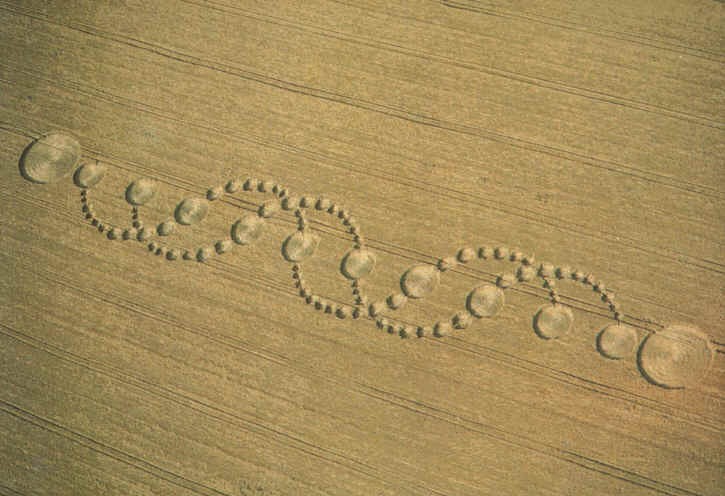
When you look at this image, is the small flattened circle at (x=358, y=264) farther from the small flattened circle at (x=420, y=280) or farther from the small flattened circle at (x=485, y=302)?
the small flattened circle at (x=485, y=302)

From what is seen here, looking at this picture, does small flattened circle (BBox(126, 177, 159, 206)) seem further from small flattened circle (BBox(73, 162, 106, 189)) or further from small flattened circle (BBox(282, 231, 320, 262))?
small flattened circle (BBox(282, 231, 320, 262))

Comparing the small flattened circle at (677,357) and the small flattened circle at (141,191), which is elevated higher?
the small flattened circle at (677,357)

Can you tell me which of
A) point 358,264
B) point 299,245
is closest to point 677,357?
point 358,264

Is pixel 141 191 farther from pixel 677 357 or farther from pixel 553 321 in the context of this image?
pixel 677 357

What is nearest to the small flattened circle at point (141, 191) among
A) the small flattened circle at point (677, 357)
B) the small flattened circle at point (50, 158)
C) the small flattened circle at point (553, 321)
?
the small flattened circle at point (50, 158)

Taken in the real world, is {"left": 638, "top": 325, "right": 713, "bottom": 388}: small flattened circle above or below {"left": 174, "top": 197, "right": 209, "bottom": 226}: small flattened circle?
above

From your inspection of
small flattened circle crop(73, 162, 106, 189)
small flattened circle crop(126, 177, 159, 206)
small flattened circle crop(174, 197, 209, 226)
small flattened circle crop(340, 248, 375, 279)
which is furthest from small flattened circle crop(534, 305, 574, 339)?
small flattened circle crop(73, 162, 106, 189)
